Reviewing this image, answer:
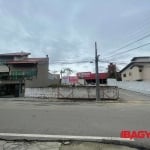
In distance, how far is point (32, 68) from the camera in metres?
44.2

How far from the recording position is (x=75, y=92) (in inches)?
1294

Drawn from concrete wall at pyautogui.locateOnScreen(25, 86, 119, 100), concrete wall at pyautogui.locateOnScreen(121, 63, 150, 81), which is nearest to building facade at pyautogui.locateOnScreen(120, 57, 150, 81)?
concrete wall at pyautogui.locateOnScreen(121, 63, 150, 81)

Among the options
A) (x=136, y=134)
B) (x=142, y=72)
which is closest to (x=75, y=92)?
(x=136, y=134)

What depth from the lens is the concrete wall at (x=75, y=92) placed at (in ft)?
105

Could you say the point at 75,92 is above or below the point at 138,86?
below

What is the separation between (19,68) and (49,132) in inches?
1452

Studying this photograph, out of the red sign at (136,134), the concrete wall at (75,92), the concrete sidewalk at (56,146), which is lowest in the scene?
the red sign at (136,134)

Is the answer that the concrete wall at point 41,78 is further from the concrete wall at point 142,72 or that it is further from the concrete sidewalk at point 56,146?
the concrete sidewalk at point 56,146

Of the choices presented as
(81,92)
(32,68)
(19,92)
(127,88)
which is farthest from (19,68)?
(127,88)

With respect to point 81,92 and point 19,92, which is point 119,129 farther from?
point 19,92

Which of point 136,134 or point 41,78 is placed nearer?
point 136,134

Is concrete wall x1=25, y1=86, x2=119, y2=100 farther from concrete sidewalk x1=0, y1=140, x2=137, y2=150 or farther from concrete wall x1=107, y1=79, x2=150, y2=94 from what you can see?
concrete sidewalk x1=0, y1=140, x2=137, y2=150

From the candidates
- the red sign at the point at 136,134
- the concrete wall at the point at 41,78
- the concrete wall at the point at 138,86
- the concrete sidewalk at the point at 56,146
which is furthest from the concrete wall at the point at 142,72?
the concrete sidewalk at the point at 56,146

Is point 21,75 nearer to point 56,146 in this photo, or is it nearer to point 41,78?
point 41,78
